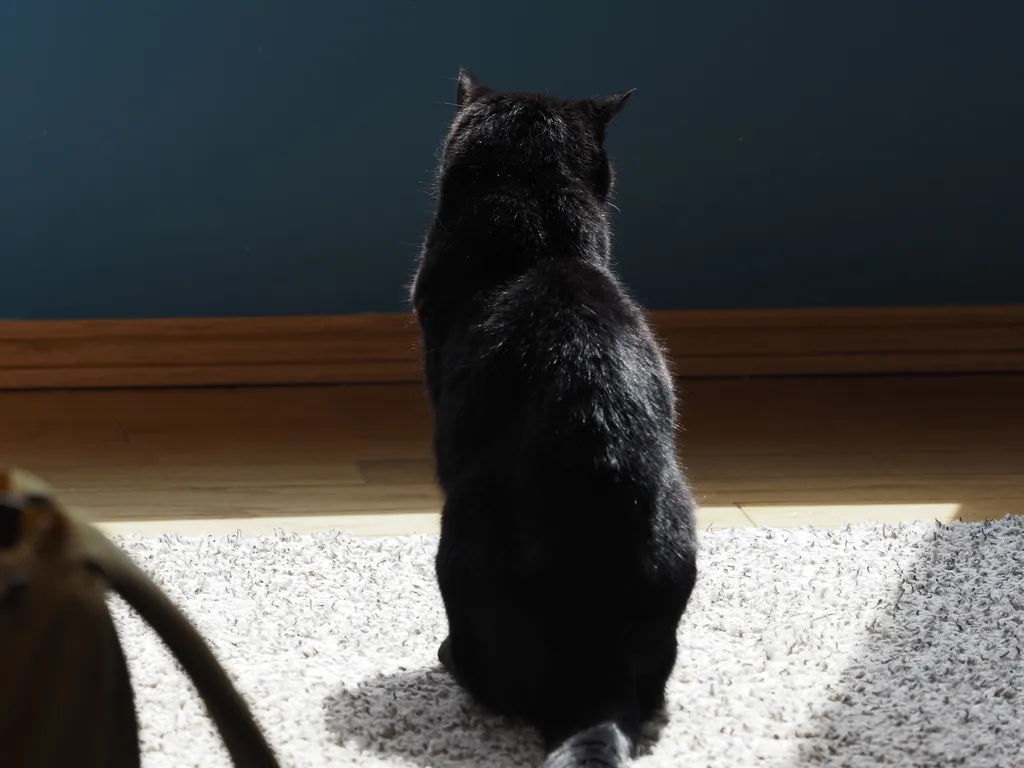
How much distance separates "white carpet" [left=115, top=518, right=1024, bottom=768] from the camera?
1.08 meters

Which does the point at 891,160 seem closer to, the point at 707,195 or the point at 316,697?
the point at 707,195

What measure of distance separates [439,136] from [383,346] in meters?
0.39

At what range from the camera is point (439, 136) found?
2.20 meters

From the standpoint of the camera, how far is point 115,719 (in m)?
0.46

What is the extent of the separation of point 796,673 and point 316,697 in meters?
0.47

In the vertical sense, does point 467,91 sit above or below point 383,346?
below

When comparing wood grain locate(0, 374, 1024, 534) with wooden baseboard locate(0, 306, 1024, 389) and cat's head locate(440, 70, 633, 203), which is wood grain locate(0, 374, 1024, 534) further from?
cat's head locate(440, 70, 633, 203)

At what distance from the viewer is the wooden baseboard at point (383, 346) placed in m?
2.17

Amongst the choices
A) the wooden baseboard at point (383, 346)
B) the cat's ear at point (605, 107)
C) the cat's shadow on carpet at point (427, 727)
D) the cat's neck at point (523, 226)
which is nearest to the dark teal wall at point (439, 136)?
the wooden baseboard at point (383, 346)

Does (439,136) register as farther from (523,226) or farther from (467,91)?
(523,226)

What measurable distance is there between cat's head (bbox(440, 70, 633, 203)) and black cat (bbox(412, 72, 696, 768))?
0.05 meters

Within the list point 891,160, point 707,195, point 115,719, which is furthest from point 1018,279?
point 115,719

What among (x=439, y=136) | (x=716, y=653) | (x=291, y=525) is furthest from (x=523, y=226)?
(x=439, y=136)

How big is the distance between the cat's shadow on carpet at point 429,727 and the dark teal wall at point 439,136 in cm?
116
